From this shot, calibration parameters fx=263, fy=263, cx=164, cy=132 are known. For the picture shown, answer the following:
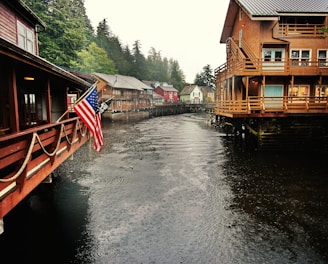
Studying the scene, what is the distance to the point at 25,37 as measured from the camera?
1506 cm

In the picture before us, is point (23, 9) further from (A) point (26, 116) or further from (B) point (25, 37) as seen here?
(A) point (26, 116)

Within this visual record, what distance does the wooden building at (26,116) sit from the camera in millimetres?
5649

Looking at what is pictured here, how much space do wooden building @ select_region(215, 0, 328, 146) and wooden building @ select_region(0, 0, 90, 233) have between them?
1472 centimetres

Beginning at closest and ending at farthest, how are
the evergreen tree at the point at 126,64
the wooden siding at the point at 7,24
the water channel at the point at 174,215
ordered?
the water channel at the point at 174,215 < the wooden siding at the point at 7,24 < the evergreen tree at the point at 126,64

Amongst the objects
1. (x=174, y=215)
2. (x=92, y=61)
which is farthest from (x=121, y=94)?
(x=174, y=215)

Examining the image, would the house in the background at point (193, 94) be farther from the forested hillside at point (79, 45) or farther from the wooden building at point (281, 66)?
the wooden building at point (281, 66)

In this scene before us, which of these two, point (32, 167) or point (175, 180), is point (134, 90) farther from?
point (32, 167)

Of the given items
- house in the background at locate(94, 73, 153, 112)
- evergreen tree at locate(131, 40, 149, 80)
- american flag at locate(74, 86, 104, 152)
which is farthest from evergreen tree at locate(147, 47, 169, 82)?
american flag at locate(74, 86, 104, 152)

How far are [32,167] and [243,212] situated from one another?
7549 mm

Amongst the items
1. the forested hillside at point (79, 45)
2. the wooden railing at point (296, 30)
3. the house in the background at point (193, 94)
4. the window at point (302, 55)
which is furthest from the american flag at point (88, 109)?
the house in the background at point (193, 94)

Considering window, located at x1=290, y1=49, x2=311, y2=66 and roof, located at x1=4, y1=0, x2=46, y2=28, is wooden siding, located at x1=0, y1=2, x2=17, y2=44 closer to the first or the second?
roof, located at x1=4, y1=0, x2=46, y2=28

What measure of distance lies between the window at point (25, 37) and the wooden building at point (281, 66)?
15598 mm

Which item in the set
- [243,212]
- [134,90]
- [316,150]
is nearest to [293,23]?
[316,150]

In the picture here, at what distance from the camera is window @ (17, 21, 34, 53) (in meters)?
14.2
